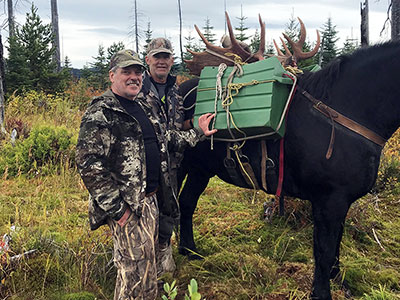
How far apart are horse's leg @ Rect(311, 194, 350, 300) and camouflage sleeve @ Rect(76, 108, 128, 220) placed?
1.57m

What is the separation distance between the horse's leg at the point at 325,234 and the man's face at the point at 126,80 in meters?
1.69

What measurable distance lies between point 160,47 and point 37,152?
12.9 ft

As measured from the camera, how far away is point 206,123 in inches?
120

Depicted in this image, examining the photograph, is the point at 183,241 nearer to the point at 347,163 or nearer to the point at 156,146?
the point at 156,146

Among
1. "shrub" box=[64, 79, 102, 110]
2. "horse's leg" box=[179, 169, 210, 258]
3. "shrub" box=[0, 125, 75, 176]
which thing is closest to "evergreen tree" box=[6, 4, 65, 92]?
"shrub" box=[64, 79, 102, 110]

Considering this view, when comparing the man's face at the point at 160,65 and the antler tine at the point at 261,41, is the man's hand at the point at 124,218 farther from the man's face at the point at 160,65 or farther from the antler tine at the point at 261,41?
the antler tine at the point at 261,41

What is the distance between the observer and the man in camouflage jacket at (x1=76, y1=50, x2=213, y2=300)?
2232 millimetres

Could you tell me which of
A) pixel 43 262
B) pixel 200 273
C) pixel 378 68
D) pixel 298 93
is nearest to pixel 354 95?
pixel 378 68

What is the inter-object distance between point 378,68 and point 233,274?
223 cm

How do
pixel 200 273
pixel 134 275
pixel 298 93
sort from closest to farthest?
pixel 134 275 → pixel 298 93 → pixel 200 273

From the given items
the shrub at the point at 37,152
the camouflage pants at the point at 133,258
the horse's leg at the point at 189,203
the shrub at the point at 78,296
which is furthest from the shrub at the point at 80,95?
the camouflage pants at the point at 133,258

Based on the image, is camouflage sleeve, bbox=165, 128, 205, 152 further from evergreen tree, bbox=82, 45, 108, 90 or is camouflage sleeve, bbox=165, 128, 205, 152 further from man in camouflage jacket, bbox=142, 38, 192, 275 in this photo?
evergreen tree, bbox=82, 45, 108, 90

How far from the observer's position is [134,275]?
238 cm

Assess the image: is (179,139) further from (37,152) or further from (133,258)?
(37,152)
